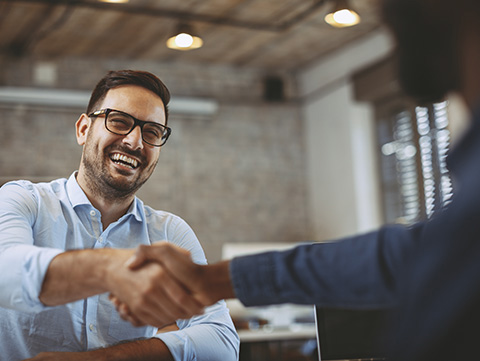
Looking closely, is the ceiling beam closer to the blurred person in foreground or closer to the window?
the window

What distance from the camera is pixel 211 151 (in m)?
6.09

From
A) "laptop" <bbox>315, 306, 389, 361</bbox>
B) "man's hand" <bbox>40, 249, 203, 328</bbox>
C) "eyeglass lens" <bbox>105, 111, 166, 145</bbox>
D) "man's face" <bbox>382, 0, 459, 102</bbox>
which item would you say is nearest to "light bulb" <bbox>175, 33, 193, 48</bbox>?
"eyeglass lens" <bbox>105, 111, 166, 145</bbox>

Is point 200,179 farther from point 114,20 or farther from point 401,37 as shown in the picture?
point 401,37

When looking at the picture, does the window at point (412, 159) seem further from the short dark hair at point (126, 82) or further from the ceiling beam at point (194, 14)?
the short dark hair at point (126, 82)

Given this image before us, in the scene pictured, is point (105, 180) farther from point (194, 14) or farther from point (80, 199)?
point (194, 14)

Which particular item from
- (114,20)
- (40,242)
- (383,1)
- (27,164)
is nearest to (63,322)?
(40,242)

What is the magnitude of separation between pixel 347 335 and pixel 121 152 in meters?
0.84

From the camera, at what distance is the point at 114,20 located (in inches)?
193

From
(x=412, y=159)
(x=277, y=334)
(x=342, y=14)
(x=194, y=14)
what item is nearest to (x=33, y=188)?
(x=277, y=334)

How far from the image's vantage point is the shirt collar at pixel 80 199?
167 centimetres

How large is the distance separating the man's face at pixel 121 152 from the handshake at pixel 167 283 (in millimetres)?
593

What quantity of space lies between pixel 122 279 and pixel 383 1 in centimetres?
66

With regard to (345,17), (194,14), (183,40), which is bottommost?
(345,17)

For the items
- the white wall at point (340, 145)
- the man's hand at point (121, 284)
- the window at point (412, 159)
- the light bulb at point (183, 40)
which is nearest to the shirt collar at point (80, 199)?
the man's hand at point (121, 284)
